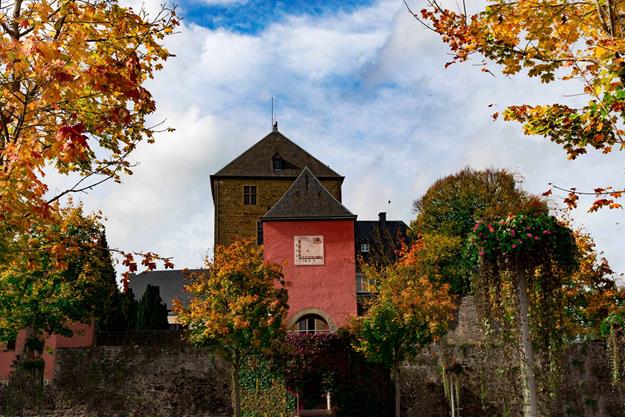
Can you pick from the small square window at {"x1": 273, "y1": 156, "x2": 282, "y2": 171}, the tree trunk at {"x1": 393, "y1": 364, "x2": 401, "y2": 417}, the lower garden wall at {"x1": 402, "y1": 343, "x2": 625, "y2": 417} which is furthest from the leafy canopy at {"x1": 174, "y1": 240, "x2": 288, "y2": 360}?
the small square window at {"x1": 273, "y1": 156, "x2": 282, "y2": 171}

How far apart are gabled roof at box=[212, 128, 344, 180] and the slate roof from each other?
14179 mm

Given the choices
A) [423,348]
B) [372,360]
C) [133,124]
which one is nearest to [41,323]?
[372,360]

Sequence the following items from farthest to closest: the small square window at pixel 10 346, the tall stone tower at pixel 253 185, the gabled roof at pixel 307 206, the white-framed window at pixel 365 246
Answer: the white-framed window at pixel 365 246 → the tall stone tower at pixel 253 185 → the gabled roof at pixel 307 206 → the small square window at pixel 10 346

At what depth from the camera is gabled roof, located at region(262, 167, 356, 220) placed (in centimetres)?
2805

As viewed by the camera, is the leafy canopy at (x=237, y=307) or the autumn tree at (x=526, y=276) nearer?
the autumn tree at (x=526, y=276)

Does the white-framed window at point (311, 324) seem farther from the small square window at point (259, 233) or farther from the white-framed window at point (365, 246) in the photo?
the white-framed window at point (365, 246)

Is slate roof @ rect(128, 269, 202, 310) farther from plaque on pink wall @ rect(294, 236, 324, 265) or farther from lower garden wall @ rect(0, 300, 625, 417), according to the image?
lower garden wall @ rect(0, 300, 625, 417)

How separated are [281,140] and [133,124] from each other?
32.6 metres

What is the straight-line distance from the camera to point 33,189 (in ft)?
18.8

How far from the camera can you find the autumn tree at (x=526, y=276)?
9852 millimetres

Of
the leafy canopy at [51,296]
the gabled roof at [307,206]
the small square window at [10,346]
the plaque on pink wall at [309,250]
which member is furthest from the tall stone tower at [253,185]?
the small square window at [10,346]

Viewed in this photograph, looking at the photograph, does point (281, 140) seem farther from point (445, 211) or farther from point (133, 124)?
point (133, 124)

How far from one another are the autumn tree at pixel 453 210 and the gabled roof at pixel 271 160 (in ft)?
18.2

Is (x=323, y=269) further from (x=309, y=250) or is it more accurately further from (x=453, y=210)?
(x=453, y=210)
